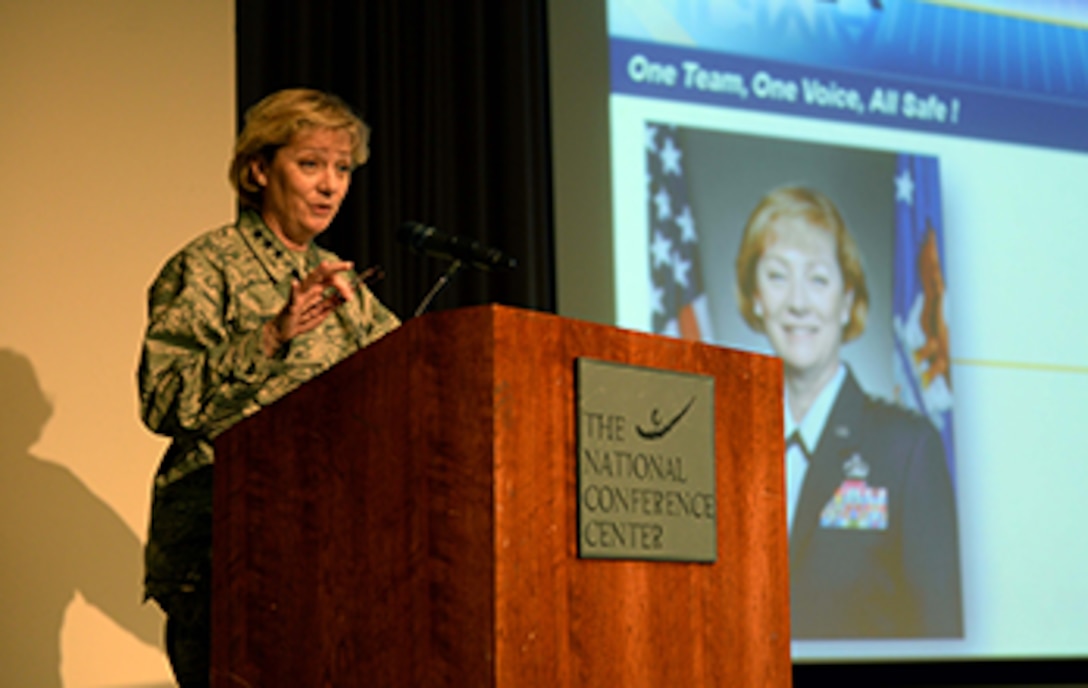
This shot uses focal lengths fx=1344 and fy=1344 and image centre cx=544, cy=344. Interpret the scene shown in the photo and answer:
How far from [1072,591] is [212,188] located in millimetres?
2504

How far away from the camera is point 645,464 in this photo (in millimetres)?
1475

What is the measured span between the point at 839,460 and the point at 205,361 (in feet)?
6.93

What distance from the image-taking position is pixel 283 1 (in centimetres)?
339

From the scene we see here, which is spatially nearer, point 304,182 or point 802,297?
point 304,182

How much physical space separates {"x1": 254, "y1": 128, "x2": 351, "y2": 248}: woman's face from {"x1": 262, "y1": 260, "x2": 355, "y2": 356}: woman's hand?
1.33ft

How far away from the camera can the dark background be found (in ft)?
11.2

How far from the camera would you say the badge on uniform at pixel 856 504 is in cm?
344

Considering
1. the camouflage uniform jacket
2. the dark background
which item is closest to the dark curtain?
the dark background

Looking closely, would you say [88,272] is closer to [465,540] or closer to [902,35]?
[465,540]

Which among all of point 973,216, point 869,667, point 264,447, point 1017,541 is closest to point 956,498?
point 1017,541

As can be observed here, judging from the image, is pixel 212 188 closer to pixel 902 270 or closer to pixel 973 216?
pixel 902 270

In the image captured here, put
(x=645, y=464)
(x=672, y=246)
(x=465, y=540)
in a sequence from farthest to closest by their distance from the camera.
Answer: (x=672, y=246) → (x=645, y=464) → (x=465, y=540)

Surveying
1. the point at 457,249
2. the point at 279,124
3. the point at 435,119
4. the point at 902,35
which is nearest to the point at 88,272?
the point at 435,119

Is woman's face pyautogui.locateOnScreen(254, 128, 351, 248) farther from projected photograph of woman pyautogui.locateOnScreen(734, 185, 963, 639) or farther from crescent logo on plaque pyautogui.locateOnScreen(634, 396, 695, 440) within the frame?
projected photograph of woman pyautogui.locateOnScreen(734, 185, 963, 639)
